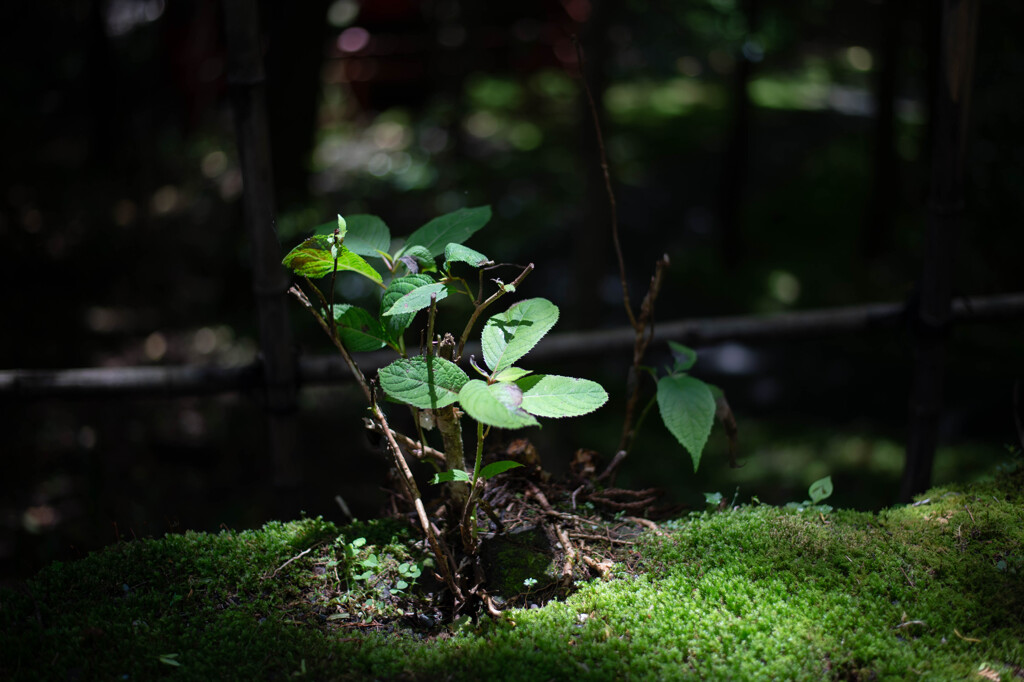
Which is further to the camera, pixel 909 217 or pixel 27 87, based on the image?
pixel 27 87

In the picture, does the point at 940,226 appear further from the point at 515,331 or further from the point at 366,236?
the point at 366,236

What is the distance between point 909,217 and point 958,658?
229 inches

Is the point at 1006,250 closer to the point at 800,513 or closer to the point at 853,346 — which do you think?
the point at 853,346

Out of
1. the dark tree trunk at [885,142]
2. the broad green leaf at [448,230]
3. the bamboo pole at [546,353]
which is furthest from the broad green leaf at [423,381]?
→ the dark tree trunk at [885,142]

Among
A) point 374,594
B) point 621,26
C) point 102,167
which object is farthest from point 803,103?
point 374,594

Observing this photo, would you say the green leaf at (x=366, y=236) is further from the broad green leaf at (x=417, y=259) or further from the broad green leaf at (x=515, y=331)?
the broad green leaf at (x=515, y=331)

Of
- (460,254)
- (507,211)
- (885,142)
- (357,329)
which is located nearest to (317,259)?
(357,329)

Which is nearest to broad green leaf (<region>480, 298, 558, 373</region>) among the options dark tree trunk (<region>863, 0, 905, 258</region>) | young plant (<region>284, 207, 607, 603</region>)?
young plant (<region>284, 207, 607, 603</region>)

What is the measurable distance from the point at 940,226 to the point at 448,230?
177 cm

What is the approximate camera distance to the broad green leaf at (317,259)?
1506mm

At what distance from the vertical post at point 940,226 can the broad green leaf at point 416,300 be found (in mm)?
1878

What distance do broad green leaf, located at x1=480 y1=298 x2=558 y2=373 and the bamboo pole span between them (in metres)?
0.97

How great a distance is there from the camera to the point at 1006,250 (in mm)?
4969

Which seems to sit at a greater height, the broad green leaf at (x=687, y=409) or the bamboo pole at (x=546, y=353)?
the broad green leaf at (x=687, y=409)
